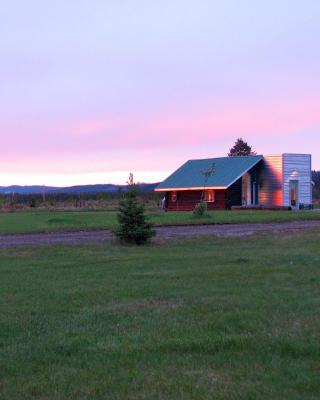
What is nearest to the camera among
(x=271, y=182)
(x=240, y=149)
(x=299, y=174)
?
(x=271, y=182)

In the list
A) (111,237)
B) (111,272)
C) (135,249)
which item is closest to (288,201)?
(111,237)

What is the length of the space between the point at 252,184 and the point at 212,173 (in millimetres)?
3285

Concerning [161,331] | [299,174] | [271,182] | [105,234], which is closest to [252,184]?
[271,182]

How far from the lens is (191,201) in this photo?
56.5 metres

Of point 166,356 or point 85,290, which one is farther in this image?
point 85,290

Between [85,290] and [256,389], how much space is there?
21.0 feet

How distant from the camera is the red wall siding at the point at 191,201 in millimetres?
54344

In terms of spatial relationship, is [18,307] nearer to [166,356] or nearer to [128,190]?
[166,356]

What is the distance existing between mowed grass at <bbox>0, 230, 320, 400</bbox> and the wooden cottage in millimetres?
37309

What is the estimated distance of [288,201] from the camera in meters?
54.0

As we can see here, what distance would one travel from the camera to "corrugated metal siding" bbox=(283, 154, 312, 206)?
176ft

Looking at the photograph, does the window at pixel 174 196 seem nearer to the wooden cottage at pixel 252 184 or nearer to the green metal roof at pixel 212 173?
the wooden cottage at pixel 252 184

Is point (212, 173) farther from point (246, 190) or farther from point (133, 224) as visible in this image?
point (133, 224)

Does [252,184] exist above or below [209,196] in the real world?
above
